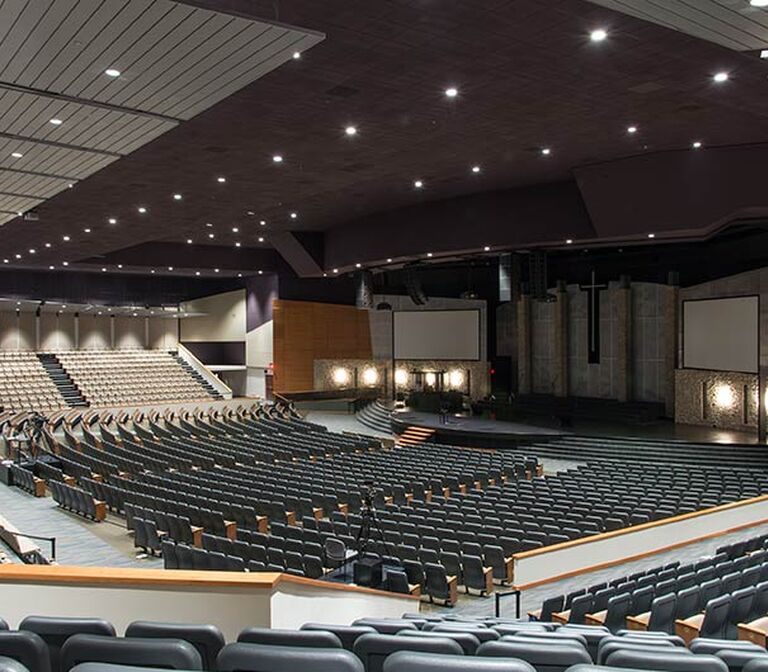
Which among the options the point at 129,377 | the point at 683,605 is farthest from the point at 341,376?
the point at 683,605

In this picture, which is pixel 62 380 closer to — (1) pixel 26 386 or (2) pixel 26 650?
(1) pixel 26 386

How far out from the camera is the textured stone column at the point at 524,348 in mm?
31281

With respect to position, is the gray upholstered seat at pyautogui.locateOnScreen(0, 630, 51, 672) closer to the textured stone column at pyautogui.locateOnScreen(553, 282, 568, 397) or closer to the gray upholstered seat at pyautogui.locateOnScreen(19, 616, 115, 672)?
the gray upholstered seat at pyautogui.locateOnScreen(19, 616, 115, 672)

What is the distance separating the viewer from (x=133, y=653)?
7.63 ft

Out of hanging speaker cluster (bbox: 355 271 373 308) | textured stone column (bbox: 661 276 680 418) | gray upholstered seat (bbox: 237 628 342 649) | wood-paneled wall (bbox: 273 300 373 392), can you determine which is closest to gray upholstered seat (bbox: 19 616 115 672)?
gray upholstered seat (bbox: 237 628 342 649)

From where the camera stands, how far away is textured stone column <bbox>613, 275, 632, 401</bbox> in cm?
2762

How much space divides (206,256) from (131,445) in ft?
39.9

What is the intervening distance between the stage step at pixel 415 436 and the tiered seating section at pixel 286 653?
74.3ft

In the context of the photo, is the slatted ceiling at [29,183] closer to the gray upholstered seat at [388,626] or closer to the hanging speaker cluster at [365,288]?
the gray upholstered seat at [388,626]

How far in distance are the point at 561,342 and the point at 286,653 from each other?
28.9m

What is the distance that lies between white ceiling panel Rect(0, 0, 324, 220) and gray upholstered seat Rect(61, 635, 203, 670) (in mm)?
4095

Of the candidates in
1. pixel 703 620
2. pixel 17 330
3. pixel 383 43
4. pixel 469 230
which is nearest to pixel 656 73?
pixel 383 43

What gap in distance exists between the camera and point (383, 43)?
9125mm

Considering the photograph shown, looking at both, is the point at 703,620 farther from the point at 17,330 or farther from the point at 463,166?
the point at 17,330
